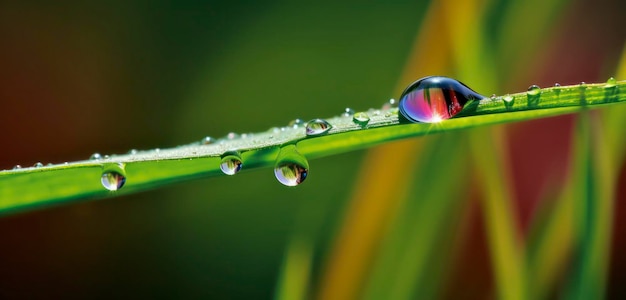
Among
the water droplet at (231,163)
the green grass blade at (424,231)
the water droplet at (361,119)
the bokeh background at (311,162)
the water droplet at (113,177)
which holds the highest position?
the bokeh background at (311,162)

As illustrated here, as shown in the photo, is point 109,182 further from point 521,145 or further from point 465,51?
point 521,145

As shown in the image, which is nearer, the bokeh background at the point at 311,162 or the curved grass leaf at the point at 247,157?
the curved grass leaf at the point at 247,157

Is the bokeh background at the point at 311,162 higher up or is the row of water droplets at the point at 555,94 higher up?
the bokeh background at the point at 311,162

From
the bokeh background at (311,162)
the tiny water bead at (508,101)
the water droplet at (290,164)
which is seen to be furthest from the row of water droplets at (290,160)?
the bokeh background at (311,162)

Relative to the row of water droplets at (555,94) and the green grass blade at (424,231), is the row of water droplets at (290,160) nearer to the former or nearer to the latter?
the row of water droplets at (555,94)

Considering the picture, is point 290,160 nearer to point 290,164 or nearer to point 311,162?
point 290,164

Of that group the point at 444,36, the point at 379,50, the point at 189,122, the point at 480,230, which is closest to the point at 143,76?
the point at 189,122

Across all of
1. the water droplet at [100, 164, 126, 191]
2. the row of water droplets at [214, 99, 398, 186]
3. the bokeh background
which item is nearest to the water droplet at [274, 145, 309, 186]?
the row of water droplets at [214, 99, 398, 186]
